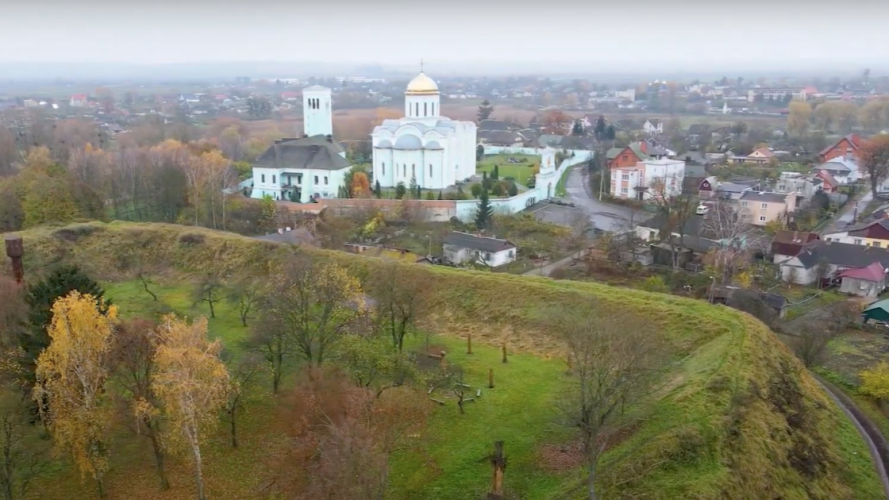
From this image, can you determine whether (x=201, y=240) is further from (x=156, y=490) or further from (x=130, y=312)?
(x=156, y=490)

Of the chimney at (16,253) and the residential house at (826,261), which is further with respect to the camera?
the residential house at (826,261)

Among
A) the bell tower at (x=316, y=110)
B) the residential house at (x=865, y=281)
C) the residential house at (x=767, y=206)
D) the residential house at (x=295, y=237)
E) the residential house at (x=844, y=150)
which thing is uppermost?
the bell tower at (x=316, y=110)

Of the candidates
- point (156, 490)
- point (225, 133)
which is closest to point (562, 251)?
point (156, 490)

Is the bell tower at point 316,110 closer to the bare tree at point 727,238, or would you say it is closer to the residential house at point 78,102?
the bare tree at point 727,238

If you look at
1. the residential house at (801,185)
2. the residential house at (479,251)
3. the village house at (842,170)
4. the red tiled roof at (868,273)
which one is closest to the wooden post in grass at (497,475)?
the residential house at (479,251)

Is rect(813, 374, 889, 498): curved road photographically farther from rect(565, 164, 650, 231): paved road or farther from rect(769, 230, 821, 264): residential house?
rect(565, 164, 650, 231): paved road


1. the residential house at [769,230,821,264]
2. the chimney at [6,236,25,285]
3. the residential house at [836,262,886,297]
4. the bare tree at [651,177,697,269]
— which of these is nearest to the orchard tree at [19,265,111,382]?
the chimney at [6,236,25,285]
